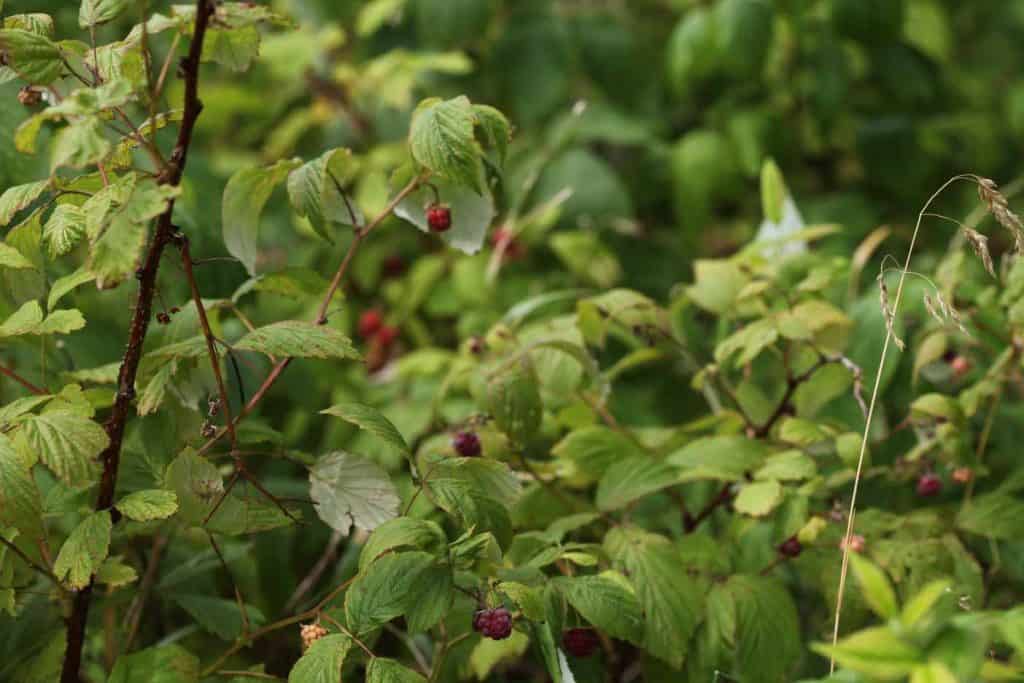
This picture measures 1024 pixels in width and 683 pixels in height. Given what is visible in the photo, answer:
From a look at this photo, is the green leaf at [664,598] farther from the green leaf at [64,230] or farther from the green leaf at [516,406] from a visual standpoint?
the green leaf at [64,230]

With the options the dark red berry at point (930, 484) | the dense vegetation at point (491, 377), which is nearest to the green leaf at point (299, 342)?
the dense vegetation at point (491, 377)

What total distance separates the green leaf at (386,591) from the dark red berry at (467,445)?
0.28 m

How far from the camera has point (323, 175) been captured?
3.20 feet

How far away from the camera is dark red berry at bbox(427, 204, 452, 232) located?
104 centimetres

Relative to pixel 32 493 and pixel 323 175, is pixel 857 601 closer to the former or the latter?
pixel 323 175

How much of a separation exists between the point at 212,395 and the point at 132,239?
→ 0.29m

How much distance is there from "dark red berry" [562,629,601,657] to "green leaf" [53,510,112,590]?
0.40m

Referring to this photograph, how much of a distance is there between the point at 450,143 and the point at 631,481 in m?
0.41

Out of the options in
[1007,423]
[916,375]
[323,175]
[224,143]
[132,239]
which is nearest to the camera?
[132,239]

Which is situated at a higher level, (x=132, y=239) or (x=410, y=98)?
(x=132, y=239)

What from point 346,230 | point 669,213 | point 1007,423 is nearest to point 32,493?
point 1007,423

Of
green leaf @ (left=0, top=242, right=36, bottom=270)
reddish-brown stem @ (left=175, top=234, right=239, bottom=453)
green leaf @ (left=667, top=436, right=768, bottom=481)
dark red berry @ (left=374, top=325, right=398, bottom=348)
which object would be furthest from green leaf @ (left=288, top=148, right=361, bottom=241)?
dark red berry @ (left=374, top=325, right=398, bottom=348)

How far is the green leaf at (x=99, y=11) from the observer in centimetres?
92

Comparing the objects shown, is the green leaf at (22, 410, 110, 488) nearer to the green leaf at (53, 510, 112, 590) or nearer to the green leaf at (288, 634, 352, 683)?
the green leaf at (53, 510, 112, 590)
